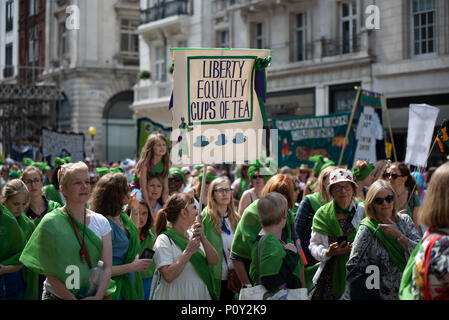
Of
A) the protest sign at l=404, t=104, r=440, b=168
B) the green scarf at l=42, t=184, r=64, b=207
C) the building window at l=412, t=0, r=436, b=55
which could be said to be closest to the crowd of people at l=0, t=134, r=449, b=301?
the green scarf at l=42, t=184, r=64, b=207

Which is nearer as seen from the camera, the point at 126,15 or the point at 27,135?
the point at 27,135

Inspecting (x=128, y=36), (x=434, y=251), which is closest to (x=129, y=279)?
(x=434, y=251)

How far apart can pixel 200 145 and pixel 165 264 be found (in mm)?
993

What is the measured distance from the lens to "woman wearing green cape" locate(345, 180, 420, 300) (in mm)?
4805

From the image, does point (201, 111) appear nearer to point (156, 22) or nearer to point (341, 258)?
point (341, 258)

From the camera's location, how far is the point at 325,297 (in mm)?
5559

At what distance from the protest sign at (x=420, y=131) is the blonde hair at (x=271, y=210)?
4.89 metres

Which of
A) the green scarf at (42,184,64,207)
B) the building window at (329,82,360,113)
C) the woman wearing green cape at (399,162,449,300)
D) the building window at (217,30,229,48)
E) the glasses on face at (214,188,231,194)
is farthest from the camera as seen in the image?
the building window at (217,30,229,48)

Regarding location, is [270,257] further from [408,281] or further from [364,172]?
[364,172]

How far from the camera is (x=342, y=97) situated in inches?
830

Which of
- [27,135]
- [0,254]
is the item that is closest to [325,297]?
[0,254]

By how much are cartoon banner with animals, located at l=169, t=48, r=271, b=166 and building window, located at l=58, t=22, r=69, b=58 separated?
32.8 meters

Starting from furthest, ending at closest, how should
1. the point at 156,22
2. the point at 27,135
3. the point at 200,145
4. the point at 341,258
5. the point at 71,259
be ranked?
the point at 27,135
the point at 156,22
the point at 341,258
the point at 200,145
the point at 71,259

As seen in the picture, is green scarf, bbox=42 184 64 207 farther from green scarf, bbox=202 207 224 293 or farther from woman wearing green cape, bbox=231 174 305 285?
woman wearing green cape, bbox=231 174 305 285
